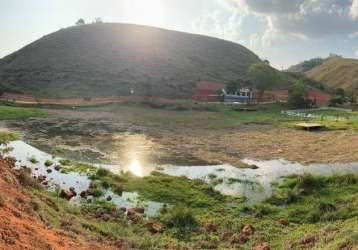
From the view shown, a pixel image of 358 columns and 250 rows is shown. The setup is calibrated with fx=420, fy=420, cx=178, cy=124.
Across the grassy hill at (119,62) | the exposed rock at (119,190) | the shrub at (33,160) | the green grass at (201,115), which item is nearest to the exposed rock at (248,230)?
the exposed rock at (119,190)

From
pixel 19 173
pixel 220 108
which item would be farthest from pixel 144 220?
pixel 220 108

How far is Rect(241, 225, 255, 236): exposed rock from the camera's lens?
1615cm

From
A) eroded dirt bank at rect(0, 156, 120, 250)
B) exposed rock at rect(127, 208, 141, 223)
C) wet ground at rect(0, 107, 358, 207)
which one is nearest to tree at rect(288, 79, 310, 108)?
wet ground at rect(0, 107, 358, 207)

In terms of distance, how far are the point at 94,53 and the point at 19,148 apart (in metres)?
80.6

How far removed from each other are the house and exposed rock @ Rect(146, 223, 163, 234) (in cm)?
6587

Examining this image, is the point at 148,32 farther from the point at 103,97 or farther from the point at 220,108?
the point at 220,108

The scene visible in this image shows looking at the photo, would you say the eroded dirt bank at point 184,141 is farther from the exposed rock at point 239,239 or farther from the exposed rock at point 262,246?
the exposed rock at point 262,246

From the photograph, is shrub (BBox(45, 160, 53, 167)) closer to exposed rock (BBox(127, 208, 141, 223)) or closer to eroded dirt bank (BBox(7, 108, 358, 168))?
eroded dirt bank (BBox(7, 108, 358, 168))

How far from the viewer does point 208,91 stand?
3460 inches

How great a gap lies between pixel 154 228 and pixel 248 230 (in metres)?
3.66

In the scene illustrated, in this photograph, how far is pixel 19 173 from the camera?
18109mm

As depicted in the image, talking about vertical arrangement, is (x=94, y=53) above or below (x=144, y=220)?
above

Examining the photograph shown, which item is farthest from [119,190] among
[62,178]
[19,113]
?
[19,113]

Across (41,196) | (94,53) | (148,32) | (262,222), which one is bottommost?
(262,222)
